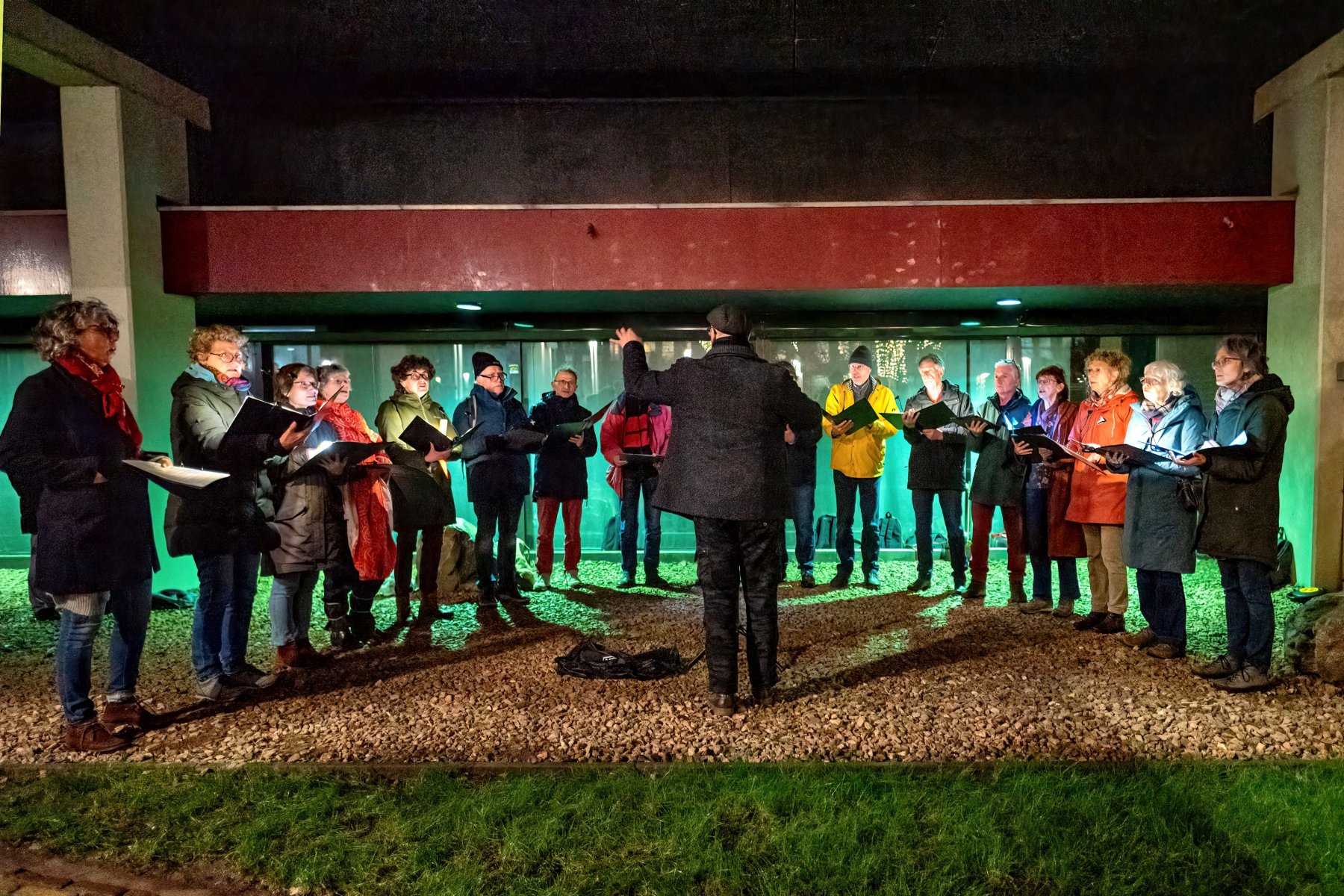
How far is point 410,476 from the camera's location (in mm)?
5902

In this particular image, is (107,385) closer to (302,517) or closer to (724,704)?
(302,517)

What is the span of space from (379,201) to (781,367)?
591 cm

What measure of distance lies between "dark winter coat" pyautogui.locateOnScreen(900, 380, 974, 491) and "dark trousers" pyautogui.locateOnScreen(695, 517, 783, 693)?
317cm

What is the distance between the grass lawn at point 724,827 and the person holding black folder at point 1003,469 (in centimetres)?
305

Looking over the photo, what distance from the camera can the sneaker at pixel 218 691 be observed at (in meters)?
4.50

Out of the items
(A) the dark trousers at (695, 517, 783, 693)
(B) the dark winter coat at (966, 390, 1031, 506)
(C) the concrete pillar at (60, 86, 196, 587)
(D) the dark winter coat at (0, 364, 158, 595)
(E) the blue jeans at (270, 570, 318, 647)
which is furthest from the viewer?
(C) the concrete pillar at (60, 86, 196, 587)

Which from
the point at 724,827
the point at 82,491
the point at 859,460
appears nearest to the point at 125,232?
the point at 82,491

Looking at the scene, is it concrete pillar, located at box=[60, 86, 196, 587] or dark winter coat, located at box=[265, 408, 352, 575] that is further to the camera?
concrete pillar, located at box=[60, 86, 196, 587]

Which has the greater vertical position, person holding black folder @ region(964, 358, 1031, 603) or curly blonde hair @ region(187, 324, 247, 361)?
curly blonde hair @ region(187, 324, 247, 361)

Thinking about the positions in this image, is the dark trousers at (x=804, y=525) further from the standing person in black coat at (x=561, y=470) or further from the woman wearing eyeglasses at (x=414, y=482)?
the woman wearing eyeglasses at (x=414, y=482)

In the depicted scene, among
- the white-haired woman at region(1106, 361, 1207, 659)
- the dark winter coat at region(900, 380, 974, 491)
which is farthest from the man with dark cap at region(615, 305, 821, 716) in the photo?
the dark winter coat at region(900, 380, 974, 491)

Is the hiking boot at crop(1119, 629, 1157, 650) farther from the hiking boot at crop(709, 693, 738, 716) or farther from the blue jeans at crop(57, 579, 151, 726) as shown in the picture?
the blue jeans at crop(57, 579, 151, 726)

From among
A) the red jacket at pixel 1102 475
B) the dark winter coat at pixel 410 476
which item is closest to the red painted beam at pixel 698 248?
the dark winter coat at pixel 410 476

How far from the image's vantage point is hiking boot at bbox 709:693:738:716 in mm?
4258
